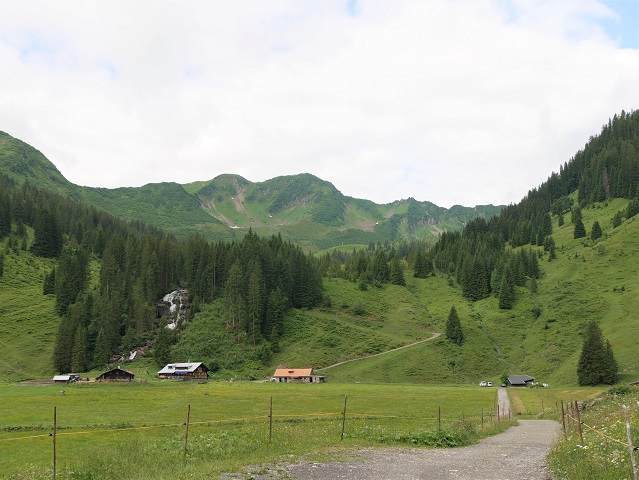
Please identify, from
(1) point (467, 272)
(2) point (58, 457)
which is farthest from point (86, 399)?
(1) point (467, 272)

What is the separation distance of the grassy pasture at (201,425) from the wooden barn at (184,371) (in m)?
10.7

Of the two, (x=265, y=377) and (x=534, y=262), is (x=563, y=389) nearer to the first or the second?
(x=265, y=377)

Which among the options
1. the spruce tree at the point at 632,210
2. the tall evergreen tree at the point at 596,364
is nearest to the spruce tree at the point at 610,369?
the tall evergreen tree at the point at 596,364

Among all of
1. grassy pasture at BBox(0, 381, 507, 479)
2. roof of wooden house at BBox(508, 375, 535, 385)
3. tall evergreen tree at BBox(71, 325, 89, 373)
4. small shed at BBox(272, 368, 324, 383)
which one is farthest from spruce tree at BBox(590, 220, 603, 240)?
tall evergreen tree at BBox(71, 325, 89, 373)

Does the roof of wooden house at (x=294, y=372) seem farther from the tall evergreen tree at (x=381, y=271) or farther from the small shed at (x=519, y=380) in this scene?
the tall evergreen tree at (x=381, y=271)

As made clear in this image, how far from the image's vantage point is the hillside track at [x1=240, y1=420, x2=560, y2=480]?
19031mm

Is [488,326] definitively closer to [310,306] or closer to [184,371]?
[310,306]

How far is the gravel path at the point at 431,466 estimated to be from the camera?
19031mm

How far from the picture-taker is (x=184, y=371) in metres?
112

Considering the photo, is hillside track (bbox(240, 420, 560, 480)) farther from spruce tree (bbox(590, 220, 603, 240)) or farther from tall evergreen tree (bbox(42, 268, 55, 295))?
spruce tree (bbox(590, 220, 603, 240))

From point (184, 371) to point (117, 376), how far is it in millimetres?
15382

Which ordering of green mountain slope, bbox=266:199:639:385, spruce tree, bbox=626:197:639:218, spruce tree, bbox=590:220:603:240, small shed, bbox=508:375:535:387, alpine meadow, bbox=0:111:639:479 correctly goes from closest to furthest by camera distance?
alpine meadow, bbox=0:111:639:479 < small shed, bbox=508:375:535:387 < green mountain slope, bbox=266:199:639:385 < spruce tree, bbox=590:220:603:240 < spruce tree, bbox=626:197:639:218

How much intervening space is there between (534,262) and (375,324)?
72.2 meters

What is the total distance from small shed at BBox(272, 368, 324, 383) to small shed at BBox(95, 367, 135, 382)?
112ft
